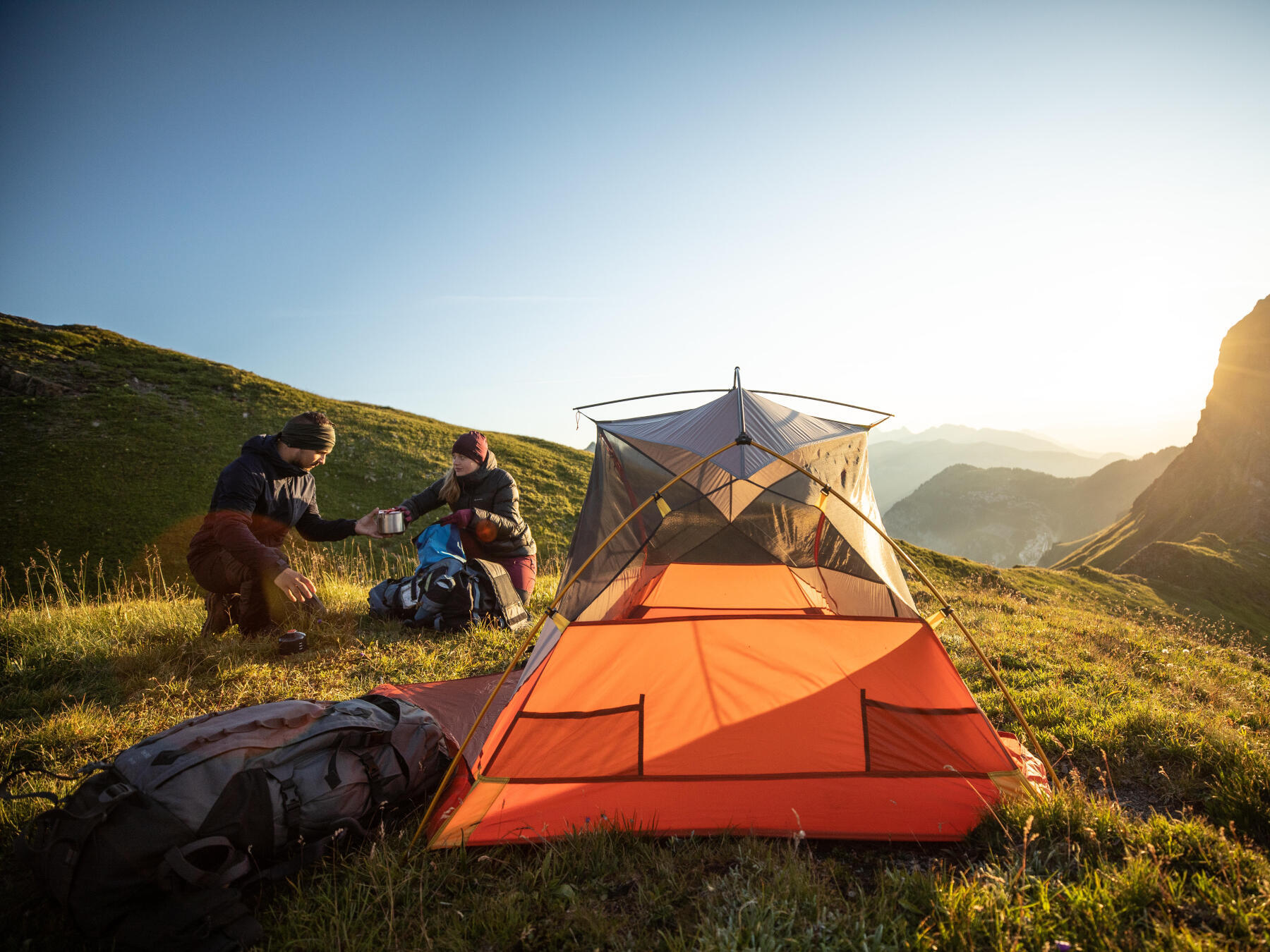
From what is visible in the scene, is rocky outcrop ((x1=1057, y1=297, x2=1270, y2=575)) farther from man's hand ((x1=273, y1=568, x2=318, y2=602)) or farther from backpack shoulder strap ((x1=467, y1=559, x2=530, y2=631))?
man's hand ((x1=273, y1=568, x2=318, y2=602))

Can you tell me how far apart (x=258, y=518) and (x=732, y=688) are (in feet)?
17.1

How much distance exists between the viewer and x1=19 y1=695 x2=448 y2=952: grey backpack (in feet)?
7.39

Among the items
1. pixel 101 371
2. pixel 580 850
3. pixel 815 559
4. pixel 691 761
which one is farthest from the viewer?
pixel 101 371

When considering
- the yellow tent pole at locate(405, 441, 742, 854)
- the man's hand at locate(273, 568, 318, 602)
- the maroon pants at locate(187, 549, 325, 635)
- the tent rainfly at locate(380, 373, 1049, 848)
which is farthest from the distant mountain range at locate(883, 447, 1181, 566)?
the man's hand at locate(273, 568, 318, 602)

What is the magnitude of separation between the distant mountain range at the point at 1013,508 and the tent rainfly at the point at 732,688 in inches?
5295

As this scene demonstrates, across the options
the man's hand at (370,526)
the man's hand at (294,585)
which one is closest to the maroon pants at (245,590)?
the man's hand at (294,585)

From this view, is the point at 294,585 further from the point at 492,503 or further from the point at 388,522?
the point at 492,503

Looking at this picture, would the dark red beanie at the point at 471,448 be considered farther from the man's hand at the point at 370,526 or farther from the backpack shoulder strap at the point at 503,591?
the man's hand at the point at 370,526

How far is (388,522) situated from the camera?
5520mm

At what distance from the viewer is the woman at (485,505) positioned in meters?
6.89

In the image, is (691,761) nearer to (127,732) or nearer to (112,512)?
(127,732)

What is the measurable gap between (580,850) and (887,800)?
185cm

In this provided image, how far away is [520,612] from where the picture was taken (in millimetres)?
6910

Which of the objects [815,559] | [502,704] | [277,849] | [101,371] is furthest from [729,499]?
[101,371]
